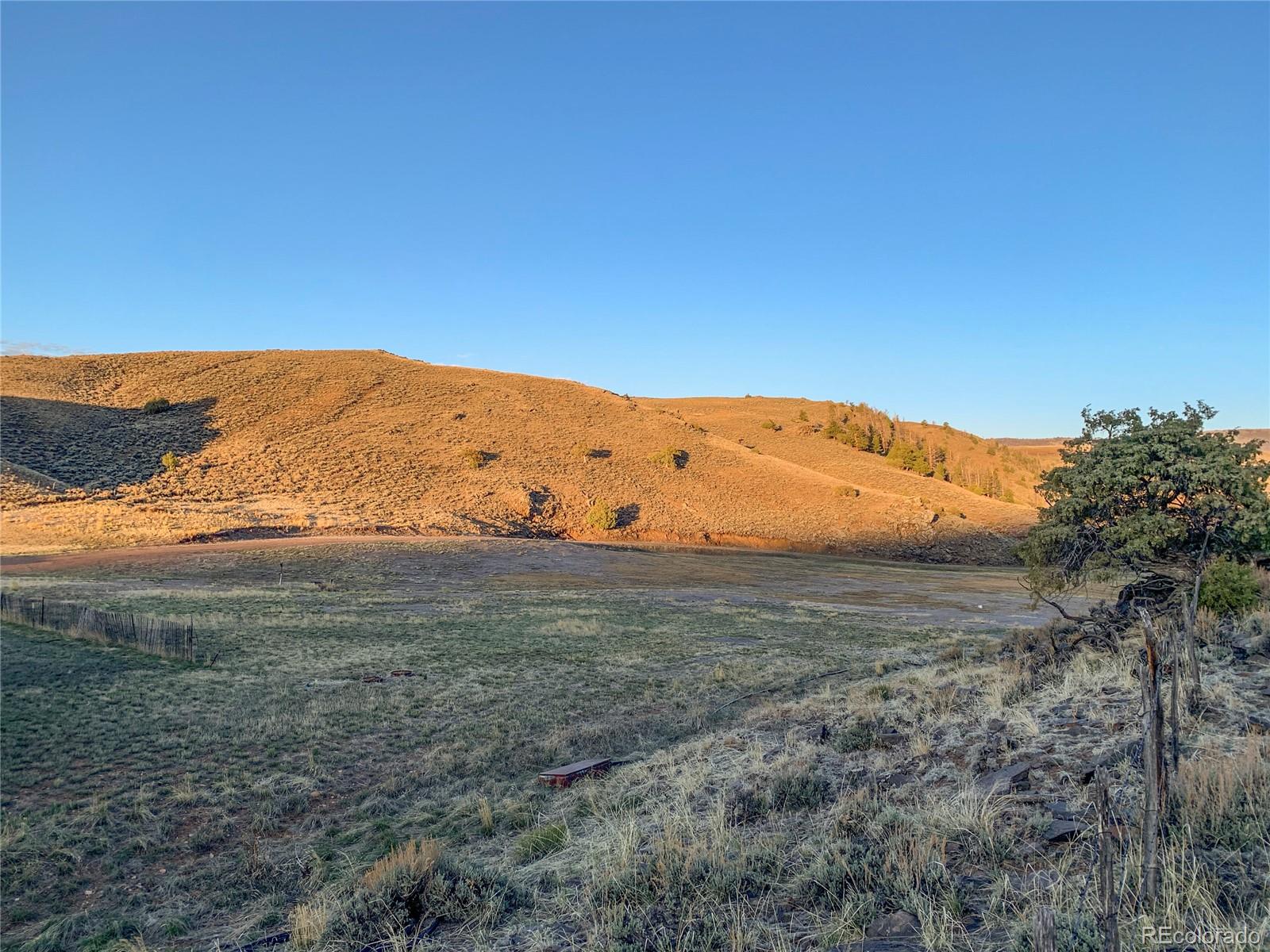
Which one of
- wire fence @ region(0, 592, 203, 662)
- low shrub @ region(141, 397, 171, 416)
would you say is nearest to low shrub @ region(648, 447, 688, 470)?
low shrub @ region(141, 397, 171, 416)

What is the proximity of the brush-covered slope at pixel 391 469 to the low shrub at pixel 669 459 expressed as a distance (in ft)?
0.96

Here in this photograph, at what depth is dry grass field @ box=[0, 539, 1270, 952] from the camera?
4.62 meters

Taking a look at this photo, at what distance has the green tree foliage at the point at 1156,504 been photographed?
36.5 feet

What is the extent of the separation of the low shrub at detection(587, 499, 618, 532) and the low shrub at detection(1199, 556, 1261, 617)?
150 ft

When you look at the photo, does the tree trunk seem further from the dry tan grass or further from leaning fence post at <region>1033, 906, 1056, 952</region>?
the dry tan grass

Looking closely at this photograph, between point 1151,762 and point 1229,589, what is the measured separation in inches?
423

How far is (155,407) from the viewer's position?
65.8 meters

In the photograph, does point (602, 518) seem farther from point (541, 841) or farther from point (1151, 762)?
point (1151, 762)

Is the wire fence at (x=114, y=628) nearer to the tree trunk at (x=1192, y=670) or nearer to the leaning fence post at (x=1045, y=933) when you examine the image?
the leaning fence post at (x=1045, y=933)

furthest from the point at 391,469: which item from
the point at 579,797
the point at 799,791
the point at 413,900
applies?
the point at 413,900

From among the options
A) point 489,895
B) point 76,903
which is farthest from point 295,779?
point 489,895

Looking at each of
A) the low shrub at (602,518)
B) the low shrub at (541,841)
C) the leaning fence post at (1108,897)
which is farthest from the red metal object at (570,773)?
the low shrub at (602,518)

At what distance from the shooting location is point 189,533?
137ft

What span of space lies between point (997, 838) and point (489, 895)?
3.56 m
